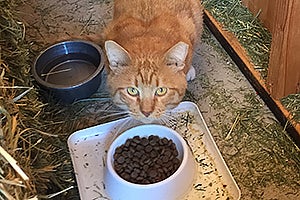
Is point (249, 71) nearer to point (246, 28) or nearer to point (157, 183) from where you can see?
point (246, 28)

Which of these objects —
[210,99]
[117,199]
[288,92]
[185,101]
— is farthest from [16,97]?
[288,92]

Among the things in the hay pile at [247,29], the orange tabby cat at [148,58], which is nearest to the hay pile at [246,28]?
the hay pile at [247,29]

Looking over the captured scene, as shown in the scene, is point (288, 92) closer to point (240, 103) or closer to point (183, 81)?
point (240, 103)

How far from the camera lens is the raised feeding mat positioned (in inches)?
80.5

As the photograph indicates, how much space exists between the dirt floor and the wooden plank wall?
0.15 m

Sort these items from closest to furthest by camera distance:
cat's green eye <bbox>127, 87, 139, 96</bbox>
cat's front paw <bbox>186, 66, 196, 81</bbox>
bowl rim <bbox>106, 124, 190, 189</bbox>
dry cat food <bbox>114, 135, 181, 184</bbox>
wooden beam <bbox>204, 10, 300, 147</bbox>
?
1. bowl rim <bbox>106, 124, 190, 189</bbox>
2. dry cat food <bbox>114, 135, 181, 184</bbox>
3. cat's green eye <bbox>127, 87, 139, 96</bbox>
4. wooden beam <bbox>204, 10, 300, 147</bbox>
5. cat's front paw <bbox>186, 66, 196, 81</bbox>

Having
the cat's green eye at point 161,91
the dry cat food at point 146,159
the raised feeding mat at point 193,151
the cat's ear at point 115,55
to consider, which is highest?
the cat's ear at point 115,55

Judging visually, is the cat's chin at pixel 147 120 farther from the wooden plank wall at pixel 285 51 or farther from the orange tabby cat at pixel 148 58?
the wooden plank wall at pixel 285 51

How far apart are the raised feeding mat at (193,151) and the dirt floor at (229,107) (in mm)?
116

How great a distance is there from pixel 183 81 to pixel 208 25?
817 millimetres

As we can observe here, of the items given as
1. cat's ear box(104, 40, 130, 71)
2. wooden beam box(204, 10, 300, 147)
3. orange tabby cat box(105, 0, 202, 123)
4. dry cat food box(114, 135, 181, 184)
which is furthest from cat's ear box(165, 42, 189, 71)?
wooden beam box(204, 10, 300, 147)

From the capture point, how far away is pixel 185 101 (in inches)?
94.2

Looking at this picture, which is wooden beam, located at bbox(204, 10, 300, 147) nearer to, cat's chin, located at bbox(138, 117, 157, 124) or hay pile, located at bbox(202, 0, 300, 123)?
hay pile, located at bbox(202, 0, 300, 123)

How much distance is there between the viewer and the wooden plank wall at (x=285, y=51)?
206 centimetres
